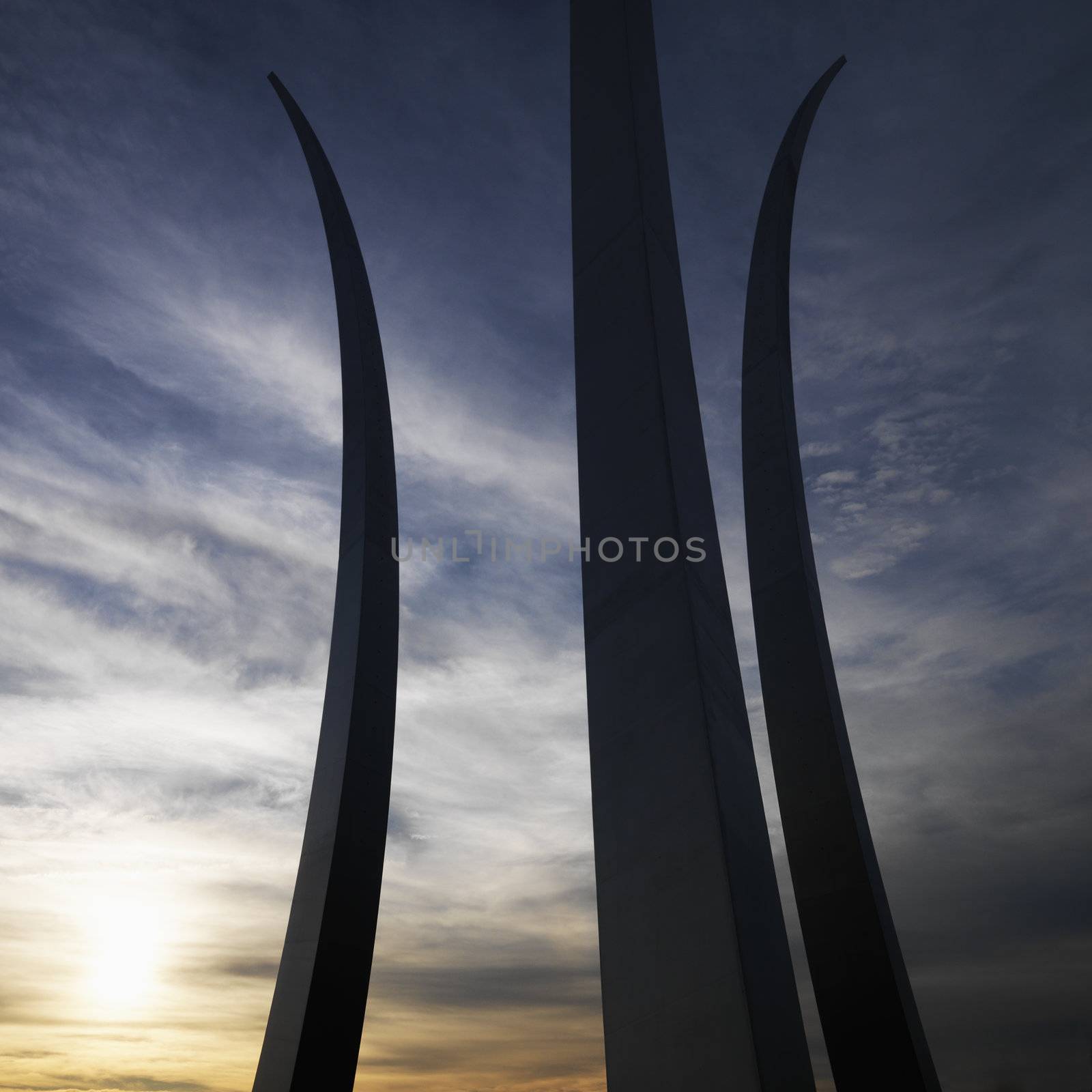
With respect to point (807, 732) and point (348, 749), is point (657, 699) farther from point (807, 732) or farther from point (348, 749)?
point (807, 732)

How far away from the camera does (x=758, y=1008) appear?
5754 millimetres

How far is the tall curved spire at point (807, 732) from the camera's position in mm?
13250

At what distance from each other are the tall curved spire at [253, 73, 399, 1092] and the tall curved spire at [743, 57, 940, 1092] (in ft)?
22.2

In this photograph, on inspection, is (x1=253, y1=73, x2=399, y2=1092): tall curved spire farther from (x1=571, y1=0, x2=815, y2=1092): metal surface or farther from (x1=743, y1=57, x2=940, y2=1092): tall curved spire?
(x1=571, y1=0, x2=815, y2=1092): metal surface

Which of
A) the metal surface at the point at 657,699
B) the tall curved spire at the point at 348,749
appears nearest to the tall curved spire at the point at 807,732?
the tall curved spire at the point at 348,749

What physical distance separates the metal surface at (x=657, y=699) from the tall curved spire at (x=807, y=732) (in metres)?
7.54

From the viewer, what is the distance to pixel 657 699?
707 centimetres

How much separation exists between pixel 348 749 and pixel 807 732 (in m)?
7.58

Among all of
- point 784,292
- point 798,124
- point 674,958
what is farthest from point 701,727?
point 798,124

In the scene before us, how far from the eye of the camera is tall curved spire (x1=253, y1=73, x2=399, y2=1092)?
1276 cm

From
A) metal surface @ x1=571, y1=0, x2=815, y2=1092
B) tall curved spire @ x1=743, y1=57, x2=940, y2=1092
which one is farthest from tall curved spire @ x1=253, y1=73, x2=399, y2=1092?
metal surface @ x1=571, y1=0, x2=815, y2=1092

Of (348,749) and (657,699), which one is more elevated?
(348,749)

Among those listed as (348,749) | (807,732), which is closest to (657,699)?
(348,749)

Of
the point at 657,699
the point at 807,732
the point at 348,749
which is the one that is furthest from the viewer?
the point at 807,732
